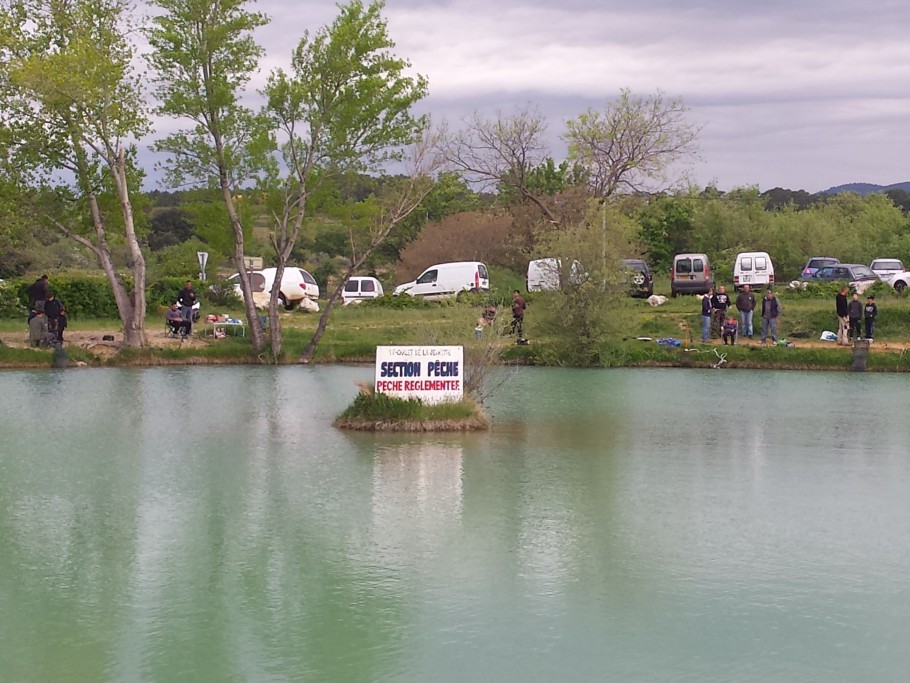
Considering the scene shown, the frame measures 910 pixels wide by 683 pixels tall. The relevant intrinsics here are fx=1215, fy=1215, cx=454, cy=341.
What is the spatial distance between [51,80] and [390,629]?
2428 centimetres

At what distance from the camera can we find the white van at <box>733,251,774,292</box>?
48.8m

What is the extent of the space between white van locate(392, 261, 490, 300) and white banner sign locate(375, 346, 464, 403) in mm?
28416

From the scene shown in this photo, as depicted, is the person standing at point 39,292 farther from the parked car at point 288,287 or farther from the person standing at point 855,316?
the person standing at point 855,316

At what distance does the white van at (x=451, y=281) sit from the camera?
48906mm

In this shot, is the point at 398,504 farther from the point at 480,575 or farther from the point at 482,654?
the point at 482,654

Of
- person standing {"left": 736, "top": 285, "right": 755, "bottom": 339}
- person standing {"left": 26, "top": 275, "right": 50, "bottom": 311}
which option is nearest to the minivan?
person standing {"left": 736, "top": 285, "right": 755, "bottom": 339}

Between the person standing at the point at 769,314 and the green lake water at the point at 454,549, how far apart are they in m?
13.1

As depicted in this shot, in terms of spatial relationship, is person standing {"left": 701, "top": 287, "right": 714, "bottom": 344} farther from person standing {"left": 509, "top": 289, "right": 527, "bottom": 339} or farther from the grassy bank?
person standing {"left": 509, "top": 289, "right": 527, "bottom": 339}

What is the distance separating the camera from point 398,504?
14172 mm

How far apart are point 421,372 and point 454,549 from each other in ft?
26.0

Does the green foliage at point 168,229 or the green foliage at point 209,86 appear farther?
the green foliage at point 168,229

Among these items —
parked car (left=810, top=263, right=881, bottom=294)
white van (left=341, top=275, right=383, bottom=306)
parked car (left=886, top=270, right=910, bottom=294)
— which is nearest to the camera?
parked car (left=810, top=263, right=881, bottom=294)

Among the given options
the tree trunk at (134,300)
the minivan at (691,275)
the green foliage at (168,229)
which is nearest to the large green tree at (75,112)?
the tree trunk at (134,300)

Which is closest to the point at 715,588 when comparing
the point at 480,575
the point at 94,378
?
the point at 480,575
